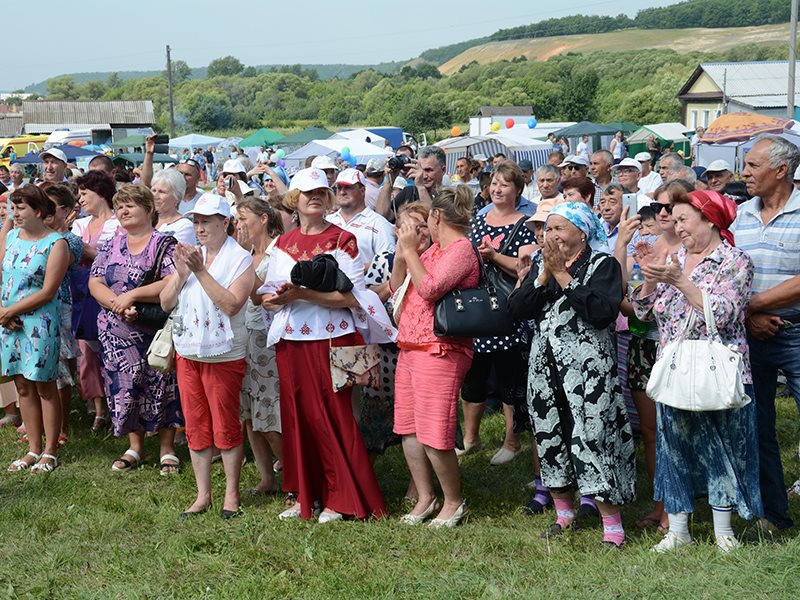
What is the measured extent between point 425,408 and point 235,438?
1.26m

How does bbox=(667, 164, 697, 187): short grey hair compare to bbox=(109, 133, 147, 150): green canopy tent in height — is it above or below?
above

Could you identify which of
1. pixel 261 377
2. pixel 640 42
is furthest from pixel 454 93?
pixel 261 377

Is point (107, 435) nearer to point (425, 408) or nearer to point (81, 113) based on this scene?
point (425, 408)

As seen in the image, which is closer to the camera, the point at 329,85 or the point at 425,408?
the point at 425,408

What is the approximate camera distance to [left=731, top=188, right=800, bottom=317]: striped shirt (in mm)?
4906

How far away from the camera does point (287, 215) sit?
7.52 metres

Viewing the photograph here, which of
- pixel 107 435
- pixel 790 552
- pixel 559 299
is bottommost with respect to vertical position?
pixel 107 435

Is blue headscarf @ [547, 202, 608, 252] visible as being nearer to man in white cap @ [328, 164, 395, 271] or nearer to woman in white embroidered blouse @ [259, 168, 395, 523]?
woman in white embroidered blouse @ [259, 168, 395, 523]

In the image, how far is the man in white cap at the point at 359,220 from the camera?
677 cm

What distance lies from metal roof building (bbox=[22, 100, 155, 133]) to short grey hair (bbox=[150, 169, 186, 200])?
7955 cm

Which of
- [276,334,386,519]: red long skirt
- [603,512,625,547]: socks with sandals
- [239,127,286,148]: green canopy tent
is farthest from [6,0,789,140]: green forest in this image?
→ [603,512,625,547]: socks with sandals

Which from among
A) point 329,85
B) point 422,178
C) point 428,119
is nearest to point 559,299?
point 422,178

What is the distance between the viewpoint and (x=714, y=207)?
4516mm

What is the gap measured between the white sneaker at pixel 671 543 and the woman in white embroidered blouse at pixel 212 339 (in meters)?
2.53
